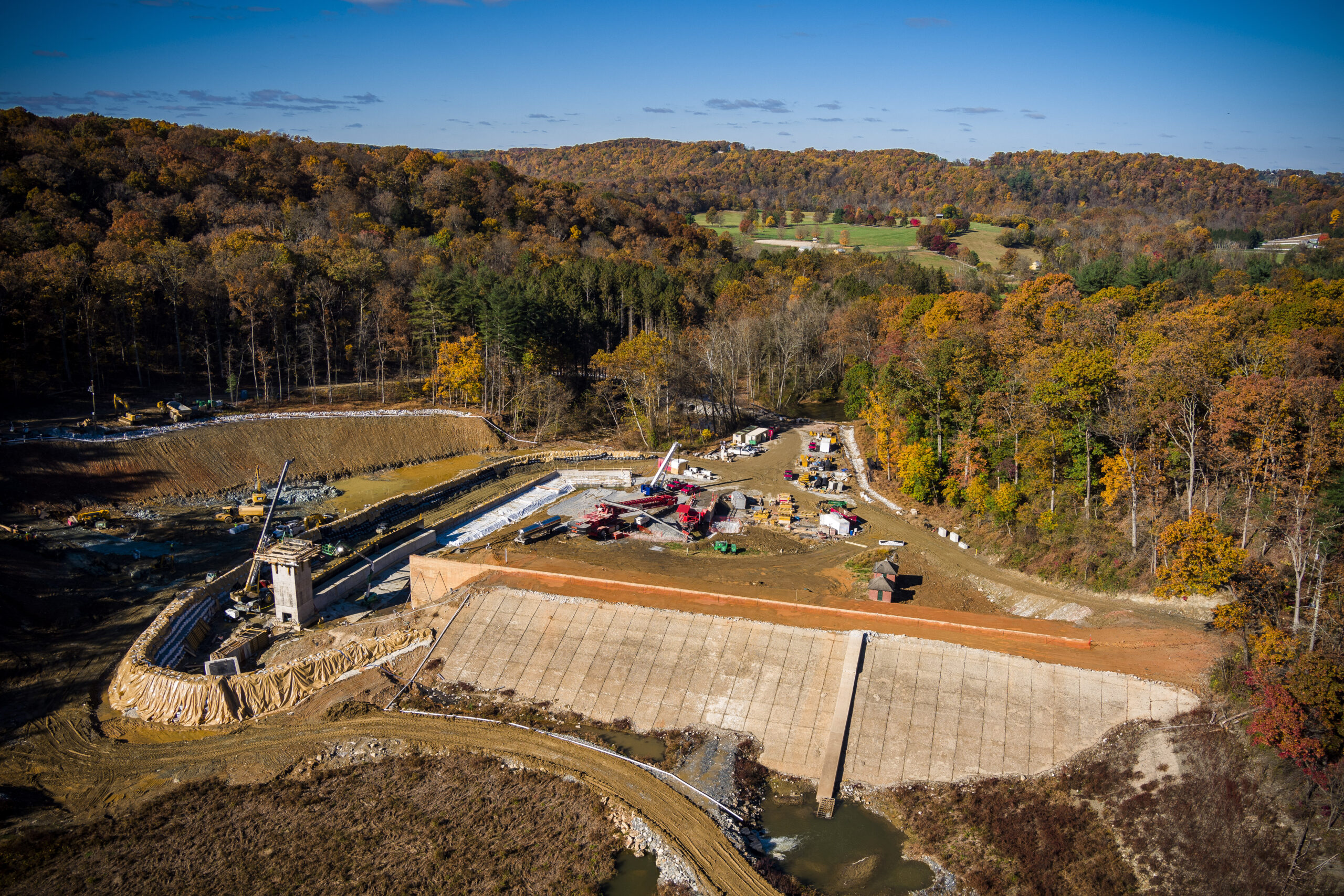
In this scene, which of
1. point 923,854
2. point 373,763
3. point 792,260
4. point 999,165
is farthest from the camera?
point 999,165

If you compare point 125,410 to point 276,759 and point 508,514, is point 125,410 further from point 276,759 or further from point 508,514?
point 276,759

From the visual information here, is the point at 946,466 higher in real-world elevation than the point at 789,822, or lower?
higher

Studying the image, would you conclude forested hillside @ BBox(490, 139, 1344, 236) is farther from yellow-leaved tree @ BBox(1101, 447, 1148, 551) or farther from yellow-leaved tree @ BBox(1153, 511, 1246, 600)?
yellow-leaved tree @ BBox(1153, 511, 1246, 600)

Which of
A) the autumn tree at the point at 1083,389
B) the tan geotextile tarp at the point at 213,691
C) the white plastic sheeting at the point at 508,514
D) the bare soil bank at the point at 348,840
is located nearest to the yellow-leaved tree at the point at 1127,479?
the autumn tree at the point at 1083,389

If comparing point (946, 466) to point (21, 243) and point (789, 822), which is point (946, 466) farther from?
point (21, 243)

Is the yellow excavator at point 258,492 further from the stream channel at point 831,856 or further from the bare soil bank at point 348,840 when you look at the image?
the stream channel at point 831,856

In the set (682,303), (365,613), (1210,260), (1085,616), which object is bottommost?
(365,613)

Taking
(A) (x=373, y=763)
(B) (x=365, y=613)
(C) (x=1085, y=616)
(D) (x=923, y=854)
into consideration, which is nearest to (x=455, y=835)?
(A) (x=373, y=763)
